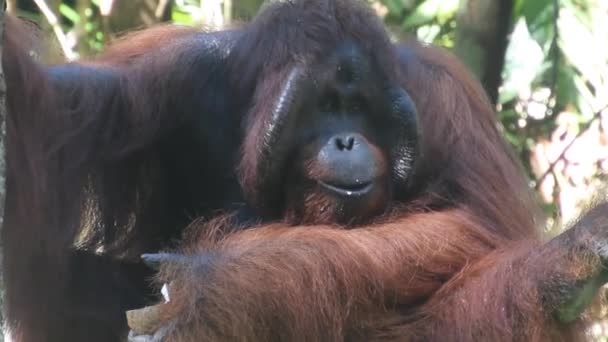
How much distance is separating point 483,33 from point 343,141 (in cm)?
132

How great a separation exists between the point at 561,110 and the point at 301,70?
1.64 metres

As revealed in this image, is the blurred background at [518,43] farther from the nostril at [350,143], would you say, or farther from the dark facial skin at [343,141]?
the nostril at [350,143]

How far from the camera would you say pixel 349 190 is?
3.23 metres

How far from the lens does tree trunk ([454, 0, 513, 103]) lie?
4355 millimetres

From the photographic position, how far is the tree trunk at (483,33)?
4355 mm

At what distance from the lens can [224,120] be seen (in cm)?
355

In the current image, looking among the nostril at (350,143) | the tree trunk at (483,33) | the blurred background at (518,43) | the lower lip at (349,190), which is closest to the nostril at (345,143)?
the nostril at (350,143)

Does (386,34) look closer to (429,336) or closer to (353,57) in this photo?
(353,57)

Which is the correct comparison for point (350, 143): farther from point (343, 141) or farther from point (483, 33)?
point (483, 33)

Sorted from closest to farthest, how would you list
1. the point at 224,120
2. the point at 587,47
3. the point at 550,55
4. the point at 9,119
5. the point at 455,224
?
the point at 9,119 < the point at 455,224 < the point at 224,120 < the point at 550,55 < the point at 587,47

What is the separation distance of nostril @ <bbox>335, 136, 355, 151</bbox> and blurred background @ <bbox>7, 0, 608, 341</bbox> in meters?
0.78

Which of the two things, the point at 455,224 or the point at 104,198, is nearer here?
the point at 455,224

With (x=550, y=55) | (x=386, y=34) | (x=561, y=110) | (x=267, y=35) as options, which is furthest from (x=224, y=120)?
(x=561, y=110)

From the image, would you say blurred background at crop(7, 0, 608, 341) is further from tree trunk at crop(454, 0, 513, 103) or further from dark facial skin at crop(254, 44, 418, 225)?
dark facial skin at crop(254, 44, 418, 225)
